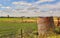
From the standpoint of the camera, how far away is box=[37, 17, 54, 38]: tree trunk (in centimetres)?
232

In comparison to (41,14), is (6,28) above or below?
below

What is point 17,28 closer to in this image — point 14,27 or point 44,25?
point 14,27

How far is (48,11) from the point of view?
2.35 metres

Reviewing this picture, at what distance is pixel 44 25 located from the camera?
91.9 inches

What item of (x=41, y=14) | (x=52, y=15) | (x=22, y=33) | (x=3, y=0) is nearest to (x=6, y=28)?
(x=22, y=33)

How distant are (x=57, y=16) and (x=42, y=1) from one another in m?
0.35

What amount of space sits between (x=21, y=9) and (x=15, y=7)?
10 centimetres

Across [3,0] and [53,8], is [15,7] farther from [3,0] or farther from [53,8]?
[53,8]

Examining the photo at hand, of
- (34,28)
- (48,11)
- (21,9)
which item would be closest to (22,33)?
(34,28)

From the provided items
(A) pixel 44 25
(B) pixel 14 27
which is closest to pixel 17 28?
(B) pixel 14 27

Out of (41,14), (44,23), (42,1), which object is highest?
(42,1)

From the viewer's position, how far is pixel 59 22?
7.66 ft

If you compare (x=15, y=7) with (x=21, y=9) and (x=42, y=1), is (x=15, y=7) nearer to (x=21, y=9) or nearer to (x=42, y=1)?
(x=21, y=9)

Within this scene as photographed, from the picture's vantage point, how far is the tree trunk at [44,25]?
2.32m
